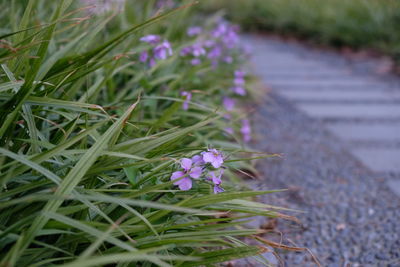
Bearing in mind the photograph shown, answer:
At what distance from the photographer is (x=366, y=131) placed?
285 centimetres

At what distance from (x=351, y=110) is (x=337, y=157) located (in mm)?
837

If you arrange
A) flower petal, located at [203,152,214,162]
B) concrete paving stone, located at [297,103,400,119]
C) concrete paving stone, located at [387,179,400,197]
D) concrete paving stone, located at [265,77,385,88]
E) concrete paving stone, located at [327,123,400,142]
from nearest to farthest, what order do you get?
flower petal, located at [203,152,214,162], concrete paving stone, located at [387,179,400,197], concrete paving stone, located at [327,123,400,142], concrete paving stone, located at [297,103,400,119], concrete paving stone, located at [265,77,385,88]

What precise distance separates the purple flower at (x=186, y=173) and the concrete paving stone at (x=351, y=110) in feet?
6.96

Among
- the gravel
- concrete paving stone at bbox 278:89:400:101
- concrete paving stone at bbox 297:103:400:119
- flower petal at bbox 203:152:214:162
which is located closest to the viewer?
flower petal at bbox 203:152:214:162

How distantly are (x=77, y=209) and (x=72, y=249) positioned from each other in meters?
0.11

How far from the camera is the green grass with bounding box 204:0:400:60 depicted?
16.1 feet

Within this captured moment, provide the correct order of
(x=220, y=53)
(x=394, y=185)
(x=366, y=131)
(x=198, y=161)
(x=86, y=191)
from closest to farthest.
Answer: (x=86, y=191)
(x=198, y=161)
(x=394, y=185)
(x=366, y=131)
(x=220, y=53)

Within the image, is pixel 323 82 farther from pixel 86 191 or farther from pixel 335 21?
pixel 86 191

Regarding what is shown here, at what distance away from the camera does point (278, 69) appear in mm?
4539

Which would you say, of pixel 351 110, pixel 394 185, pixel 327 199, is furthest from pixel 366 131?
pixel 327 199

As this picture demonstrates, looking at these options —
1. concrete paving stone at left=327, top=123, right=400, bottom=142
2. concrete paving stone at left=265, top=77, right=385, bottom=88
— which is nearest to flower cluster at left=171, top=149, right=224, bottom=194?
concrete paving stone at left=327, top=123, right=400, bottom=142

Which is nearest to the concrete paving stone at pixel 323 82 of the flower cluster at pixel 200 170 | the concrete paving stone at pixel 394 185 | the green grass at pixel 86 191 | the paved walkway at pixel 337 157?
the paved walkway at pixel 337 157

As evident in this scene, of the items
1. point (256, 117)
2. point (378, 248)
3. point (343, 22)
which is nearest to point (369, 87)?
point (256, 117)

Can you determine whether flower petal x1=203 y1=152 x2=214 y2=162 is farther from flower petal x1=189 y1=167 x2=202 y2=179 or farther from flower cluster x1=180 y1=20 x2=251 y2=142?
flower cluster x1=180 y1=20 x2=251 y2=142
